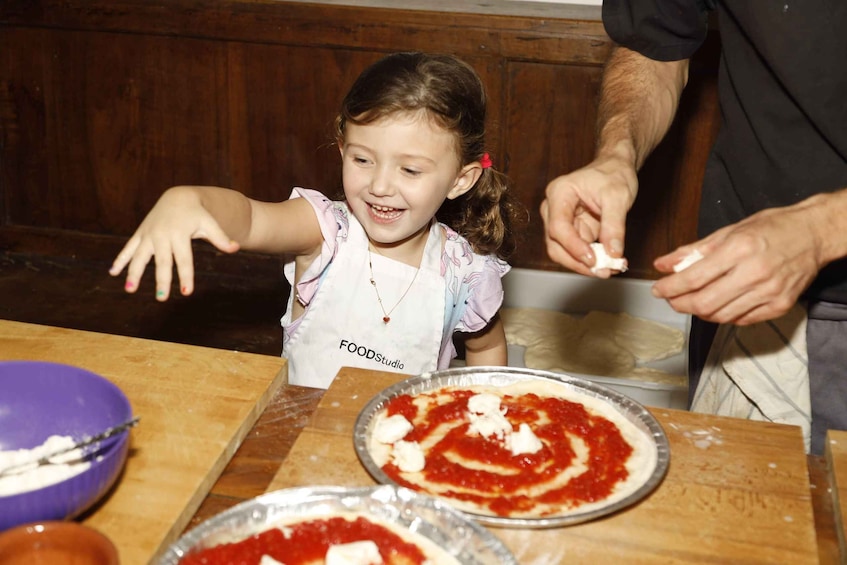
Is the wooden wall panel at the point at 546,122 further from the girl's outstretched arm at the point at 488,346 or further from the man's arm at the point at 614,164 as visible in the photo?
the girl's outstretched arm at the point at 488,346

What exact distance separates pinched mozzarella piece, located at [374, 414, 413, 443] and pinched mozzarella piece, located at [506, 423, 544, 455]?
16 cm

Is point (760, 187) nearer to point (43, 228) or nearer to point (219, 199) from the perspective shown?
point (219, 199)

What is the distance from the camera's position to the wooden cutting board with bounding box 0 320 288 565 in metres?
1.19

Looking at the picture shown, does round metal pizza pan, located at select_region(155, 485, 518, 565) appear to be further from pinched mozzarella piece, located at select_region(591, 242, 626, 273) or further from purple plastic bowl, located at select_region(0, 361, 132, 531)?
pinched mozzarella piece, located at select_region(591, 242, 626, 273)

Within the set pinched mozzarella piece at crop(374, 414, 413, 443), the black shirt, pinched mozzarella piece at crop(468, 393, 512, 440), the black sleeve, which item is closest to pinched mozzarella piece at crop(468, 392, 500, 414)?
pinched mozzarella piece at crop(468, 393, 512, 440)

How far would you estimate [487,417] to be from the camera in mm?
1421

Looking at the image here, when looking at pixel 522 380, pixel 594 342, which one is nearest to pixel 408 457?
pixel 522 380

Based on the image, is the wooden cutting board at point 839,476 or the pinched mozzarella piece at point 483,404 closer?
A: the wooden cutting board at point 839,476

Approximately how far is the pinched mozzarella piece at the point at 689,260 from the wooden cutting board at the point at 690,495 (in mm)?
254

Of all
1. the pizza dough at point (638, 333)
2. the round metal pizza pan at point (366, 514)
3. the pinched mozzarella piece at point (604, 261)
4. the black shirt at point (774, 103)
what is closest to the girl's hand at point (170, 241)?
the round metal pizza pan at point (366, 514)

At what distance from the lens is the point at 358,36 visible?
10.9 feet

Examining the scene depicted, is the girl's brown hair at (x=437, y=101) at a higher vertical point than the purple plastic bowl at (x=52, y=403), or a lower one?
higher

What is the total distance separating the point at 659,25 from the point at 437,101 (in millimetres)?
561

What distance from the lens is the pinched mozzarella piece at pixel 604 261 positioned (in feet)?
4.97
